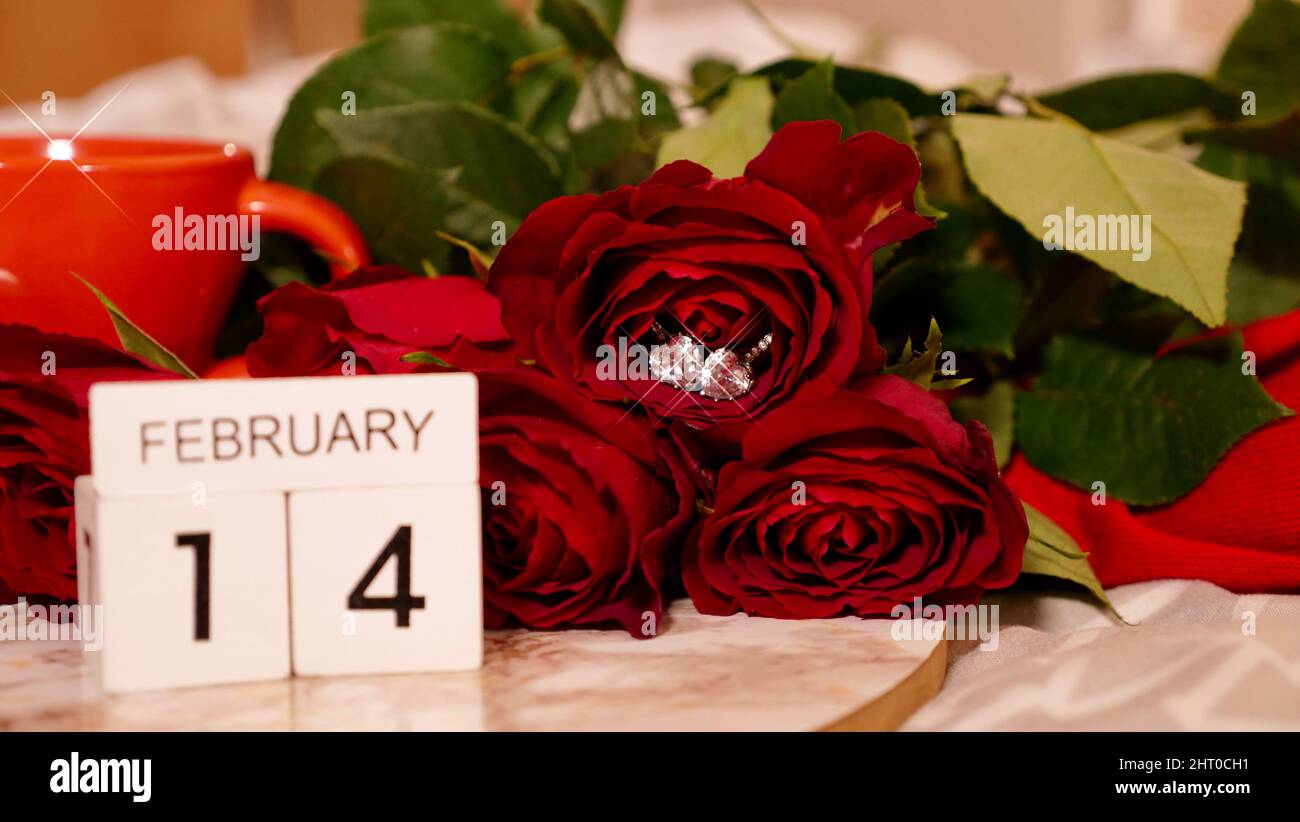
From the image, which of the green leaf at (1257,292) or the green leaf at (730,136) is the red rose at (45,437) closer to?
the green leaf at (730,136)

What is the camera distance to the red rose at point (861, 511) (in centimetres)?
42

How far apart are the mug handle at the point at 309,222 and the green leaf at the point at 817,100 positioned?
0.74 ft

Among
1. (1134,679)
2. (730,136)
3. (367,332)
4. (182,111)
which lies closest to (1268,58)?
(730,136)

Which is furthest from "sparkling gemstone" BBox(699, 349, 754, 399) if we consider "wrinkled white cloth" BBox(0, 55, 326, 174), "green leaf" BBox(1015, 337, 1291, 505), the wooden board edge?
"wrinkled white cloth" BBox(0, 55, 326, 174)

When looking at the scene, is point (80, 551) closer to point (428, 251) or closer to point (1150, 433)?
point (428, 251)

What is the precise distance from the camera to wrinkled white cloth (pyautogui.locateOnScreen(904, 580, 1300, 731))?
15.6 inches

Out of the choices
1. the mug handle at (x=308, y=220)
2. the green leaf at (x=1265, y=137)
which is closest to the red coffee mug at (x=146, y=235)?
the mug handle at (x=308, y=220)

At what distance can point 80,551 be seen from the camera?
0.43 meters

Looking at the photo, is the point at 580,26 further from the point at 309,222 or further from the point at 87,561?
the point at 87,561

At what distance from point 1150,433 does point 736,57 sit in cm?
68

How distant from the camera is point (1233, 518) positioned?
1.76ft

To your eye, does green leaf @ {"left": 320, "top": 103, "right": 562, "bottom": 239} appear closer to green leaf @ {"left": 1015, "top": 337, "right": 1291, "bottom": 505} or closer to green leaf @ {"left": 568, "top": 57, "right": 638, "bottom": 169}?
green leaf @ {"left": 568, "top": 57, "right": 638, "bottom": 169}

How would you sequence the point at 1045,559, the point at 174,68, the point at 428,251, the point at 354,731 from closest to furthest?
the point at 354,731
the point at 1045,559
the point at 428,251
the point at 174,68

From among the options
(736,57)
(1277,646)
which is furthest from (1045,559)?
(736,57)
